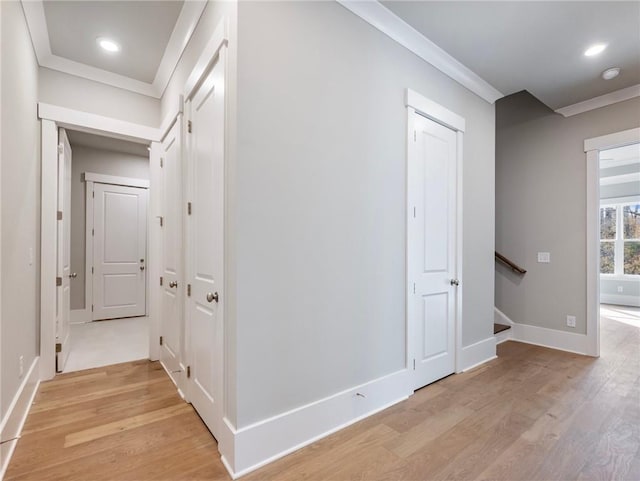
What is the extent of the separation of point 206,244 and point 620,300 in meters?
8.69

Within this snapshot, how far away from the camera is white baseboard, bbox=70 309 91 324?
16.1ft

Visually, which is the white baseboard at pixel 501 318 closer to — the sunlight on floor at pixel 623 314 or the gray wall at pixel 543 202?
the gray wall at pixel 543 202

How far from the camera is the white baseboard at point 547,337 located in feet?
11.7

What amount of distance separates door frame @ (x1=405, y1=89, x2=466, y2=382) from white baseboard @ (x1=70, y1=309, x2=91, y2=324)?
16.8ft

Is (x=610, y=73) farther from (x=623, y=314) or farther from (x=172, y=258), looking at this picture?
(x=623, y=314)

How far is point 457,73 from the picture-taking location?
2.90m

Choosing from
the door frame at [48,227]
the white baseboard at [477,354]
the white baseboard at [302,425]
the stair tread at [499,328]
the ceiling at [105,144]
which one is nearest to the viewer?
the white baseboard at [302,425]

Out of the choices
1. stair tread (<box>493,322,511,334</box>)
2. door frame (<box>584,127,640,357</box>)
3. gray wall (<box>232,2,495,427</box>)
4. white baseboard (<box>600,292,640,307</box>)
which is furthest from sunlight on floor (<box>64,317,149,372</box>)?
white baseboard (<box>600,292,640,307</box>)

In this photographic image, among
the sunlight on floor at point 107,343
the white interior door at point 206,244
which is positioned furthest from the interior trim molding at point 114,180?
the white interior door at point 206,244

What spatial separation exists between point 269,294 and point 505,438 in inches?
66.9

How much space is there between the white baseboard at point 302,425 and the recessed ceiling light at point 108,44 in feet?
10.2

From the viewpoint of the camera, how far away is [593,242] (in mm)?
3482

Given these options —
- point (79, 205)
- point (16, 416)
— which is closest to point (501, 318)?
point (16, 416)

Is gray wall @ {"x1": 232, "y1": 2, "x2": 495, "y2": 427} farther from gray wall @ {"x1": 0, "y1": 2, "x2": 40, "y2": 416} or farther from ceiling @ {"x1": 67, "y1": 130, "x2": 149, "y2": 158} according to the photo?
ceiling @ {"x1": 67, "y1": 130, "x2": 149, "y2": 158}
